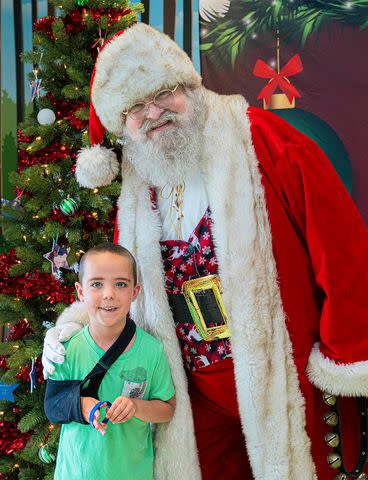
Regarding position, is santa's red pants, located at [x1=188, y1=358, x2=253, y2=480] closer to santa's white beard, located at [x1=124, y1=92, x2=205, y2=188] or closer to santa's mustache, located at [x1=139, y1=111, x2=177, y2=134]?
santa's white beard, located at [x1=124, y1=92, x2=205, y2=188]

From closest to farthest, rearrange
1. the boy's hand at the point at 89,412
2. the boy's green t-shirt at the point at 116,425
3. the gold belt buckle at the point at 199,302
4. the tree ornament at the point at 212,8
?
1. the boy's hand at the point at 89,412
2. the boy's green t-shirt at the point at 116,425
3. the gold belt buckle at the point at 199,302
4. the tree ornament at the point at 212,8

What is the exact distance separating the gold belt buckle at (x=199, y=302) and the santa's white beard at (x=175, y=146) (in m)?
0.38

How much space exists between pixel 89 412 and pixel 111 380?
0.49ft

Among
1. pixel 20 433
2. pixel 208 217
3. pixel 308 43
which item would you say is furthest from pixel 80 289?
pixel 308 43

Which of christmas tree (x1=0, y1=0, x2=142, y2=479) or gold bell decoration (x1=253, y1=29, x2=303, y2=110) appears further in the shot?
gold bell decoration (x1=253, y1=29, x2=303, y2=110)

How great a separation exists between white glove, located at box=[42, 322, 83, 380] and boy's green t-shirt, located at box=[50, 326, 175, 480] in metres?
0.02

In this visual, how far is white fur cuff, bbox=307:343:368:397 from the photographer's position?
5.39 ft

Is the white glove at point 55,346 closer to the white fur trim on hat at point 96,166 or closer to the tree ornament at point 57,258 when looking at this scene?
the white fur trim on hat at point 96,166

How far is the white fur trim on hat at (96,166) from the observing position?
199cm

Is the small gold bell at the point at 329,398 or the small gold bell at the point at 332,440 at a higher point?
the small gold bell at the point at 329,398

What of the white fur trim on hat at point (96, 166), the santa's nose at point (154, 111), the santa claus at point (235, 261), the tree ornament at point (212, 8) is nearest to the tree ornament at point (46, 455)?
the santa claus at point (235, 261)

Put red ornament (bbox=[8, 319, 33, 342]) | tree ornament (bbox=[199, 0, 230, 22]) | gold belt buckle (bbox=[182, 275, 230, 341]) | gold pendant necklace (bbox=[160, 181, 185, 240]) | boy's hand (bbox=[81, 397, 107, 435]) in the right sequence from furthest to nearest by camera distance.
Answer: tree ornament (bbox=[199, 0, 230, 22]) < red ornament (bbox=[8, 319, 33, 342]) < gold pendant necklace (bbox=[160, 181, 185, 240]) < gold belt buckle (bbox=[182, 275, 230, 341]) < boy's hand (bbox=[81, 397, 107, 435])

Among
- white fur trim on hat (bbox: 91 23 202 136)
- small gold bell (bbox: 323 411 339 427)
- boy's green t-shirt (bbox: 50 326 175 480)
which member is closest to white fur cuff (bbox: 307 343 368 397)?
small gold bell (bbox: 323 411 339 427)

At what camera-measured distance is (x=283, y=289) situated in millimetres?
1704
